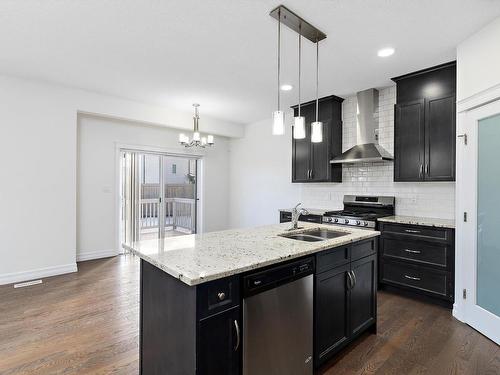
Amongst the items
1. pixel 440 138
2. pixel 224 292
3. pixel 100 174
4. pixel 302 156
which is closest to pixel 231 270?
pixel 224 292

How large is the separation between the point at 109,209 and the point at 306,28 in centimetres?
434

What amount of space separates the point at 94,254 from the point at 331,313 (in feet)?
14.2

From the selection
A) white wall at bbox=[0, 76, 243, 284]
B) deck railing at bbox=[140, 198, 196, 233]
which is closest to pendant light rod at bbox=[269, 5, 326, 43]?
white wall at bbox=[0, 76, 243, 284]

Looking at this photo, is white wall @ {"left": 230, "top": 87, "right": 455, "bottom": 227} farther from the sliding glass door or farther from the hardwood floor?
the hardwood floor

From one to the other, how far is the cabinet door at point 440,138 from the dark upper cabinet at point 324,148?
54.3 inches

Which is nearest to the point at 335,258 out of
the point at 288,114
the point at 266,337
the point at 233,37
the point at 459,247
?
the point at 266,337

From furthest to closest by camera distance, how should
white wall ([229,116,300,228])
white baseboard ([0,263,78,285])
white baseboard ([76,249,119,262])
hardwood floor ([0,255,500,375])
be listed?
white wall ([229,116,300,228]) < white baseboard ([76,249,119,262]) < white baseboard ([0,263,78,285]) < hardwood floor ([0,255,500,375])

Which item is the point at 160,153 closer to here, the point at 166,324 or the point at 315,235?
the point at 315,235

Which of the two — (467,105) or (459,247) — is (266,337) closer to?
(459,247)

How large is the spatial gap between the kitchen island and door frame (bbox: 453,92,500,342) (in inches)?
39.7

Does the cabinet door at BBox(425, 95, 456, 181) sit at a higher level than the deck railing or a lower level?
higher

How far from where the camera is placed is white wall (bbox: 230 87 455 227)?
12.4 feet

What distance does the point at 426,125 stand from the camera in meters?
3.41

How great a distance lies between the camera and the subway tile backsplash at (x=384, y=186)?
3627 mm
